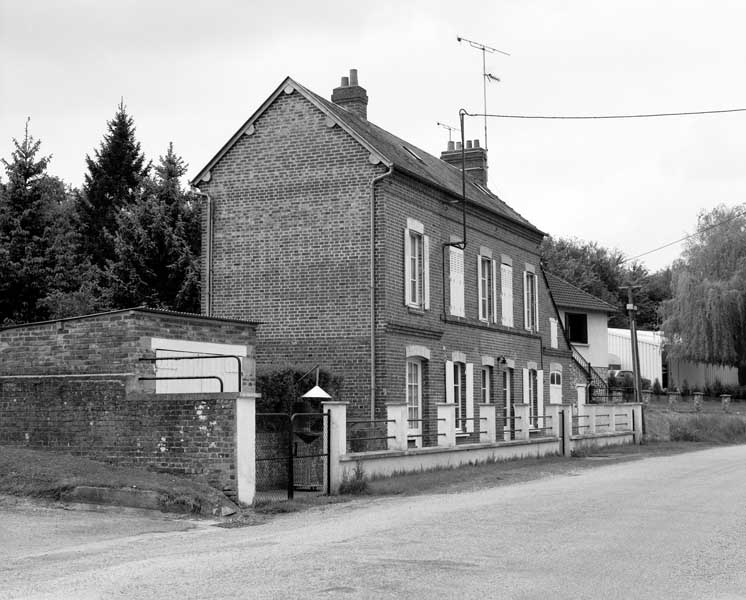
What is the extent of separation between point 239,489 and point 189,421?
1.32 metres

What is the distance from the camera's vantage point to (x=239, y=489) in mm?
15461

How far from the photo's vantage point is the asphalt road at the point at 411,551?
349 inches

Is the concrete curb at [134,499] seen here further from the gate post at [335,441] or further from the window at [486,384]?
the window at [486,384]

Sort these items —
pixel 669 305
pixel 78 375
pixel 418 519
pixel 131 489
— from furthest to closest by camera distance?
pixel 669 305, pixel 78 375, pixel 131 489, pixel 418 519

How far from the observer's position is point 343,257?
24906 mm

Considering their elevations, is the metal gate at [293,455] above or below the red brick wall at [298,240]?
below

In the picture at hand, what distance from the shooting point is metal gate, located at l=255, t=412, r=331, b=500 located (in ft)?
59.9

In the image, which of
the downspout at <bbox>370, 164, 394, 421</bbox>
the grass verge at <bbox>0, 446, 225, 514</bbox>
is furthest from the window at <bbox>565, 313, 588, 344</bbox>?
the grass verge at <bbox>0, 446, 225, 514</bbox>

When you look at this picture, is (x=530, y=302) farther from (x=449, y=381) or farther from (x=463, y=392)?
(x=449, y=381)

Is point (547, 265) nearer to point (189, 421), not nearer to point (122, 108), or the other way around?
point (122, 108)

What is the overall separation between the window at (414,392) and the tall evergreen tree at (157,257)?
10839 millimetres

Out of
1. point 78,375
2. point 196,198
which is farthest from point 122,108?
point 78,375

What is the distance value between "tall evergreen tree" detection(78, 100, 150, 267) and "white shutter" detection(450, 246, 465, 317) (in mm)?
20074

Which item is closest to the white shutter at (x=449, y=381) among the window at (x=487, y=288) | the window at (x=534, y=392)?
the window at (x=487, y=288)
